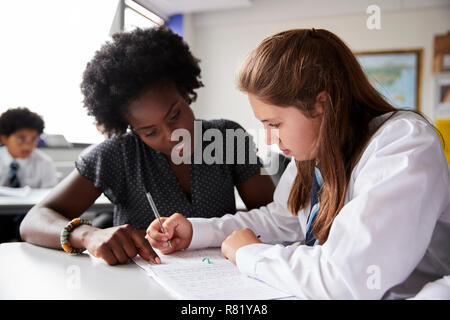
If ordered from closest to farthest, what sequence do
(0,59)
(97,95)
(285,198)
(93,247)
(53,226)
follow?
(93,247)
(53,226)
(285,198)
(97,95)
(0,59)

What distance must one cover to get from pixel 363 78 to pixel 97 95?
31.9 inches

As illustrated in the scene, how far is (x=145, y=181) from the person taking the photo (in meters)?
1.29

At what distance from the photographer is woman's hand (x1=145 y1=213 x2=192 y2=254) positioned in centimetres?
95

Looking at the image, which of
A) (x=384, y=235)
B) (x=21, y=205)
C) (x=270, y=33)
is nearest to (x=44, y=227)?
(x=384, y=235)

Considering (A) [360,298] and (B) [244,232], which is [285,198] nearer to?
(B) [244,232]

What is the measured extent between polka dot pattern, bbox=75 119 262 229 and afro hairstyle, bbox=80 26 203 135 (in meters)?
0.11

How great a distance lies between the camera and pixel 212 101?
16.7 feet

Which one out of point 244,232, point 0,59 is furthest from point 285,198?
point 0,59

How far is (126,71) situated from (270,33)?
388 centimetres

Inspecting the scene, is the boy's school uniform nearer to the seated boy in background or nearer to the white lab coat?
the seated boy in background

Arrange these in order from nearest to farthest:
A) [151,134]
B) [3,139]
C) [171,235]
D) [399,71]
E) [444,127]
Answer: [171,235]
[151,134]
[444,127]
[3,139]
[399,71]

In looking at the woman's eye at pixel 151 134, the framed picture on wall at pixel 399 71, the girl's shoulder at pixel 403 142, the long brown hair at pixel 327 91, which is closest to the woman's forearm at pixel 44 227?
the woman's eye at pixel 151 134

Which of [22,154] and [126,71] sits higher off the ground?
[126,71]

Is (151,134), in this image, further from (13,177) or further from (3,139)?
(3,139)
